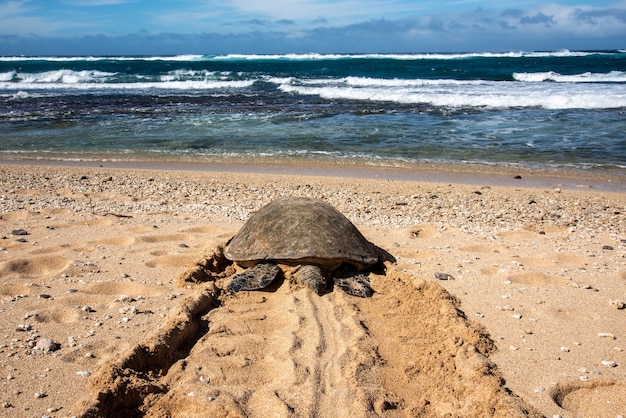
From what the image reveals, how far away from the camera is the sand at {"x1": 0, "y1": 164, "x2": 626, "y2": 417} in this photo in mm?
2693

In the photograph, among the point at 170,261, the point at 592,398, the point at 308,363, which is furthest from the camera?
the point at 170,261

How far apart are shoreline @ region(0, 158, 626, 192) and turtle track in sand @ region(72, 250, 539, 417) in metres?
5.33

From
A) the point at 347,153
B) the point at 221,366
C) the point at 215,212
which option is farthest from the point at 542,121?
the point at 221,366

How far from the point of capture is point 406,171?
31.1 ft

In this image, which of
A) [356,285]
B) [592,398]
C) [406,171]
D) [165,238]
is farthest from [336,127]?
[592,398]

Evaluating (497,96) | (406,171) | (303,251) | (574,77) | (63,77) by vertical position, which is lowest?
(406,171)

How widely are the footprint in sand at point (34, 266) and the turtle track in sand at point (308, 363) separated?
57.1 inches

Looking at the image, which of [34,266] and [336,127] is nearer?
[34,266]

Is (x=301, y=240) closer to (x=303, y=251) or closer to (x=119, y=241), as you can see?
(x=303, y=251)

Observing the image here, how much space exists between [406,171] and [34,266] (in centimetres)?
675

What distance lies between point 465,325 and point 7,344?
9.91ft

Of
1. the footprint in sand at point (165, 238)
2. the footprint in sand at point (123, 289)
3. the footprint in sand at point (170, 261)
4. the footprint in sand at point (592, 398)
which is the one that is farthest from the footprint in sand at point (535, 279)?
the footprint in sand at point (165, 238)

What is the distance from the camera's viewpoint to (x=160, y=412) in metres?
2.53

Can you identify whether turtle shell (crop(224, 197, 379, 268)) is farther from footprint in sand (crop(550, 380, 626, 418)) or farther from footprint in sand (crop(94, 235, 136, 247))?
footprint in sand (crop(550, 380, 626, 418))
